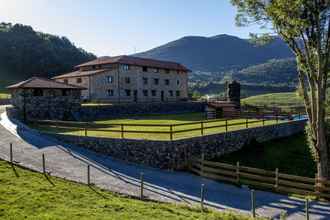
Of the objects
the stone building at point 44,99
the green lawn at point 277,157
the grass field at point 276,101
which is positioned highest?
the stone building at point 44,99

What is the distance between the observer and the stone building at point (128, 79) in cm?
4933

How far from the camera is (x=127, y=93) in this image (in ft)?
176

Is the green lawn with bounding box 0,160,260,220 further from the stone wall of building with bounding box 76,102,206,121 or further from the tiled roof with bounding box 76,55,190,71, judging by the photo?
the tiled roof with bounding box 76,55,190,71

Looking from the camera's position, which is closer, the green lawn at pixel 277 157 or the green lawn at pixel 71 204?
the green lawn at pixel 71 204

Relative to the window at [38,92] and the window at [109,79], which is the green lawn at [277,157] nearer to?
the window at [38,92]

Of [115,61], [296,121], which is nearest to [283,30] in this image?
[296,121]

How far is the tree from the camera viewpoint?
16.3m

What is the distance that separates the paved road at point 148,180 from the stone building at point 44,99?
1251cm

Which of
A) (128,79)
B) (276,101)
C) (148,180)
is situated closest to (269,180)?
(148,180)

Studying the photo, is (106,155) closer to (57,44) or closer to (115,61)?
(115,61)

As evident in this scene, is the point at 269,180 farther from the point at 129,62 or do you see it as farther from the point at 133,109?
the point at 129,62

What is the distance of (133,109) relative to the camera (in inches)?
1743

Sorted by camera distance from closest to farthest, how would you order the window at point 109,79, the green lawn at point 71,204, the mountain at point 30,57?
the green lawn at point 71,204
the window at point 109,79
the mountain at point 30,57

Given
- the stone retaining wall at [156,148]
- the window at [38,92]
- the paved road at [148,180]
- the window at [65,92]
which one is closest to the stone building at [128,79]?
the window at [65,92]
